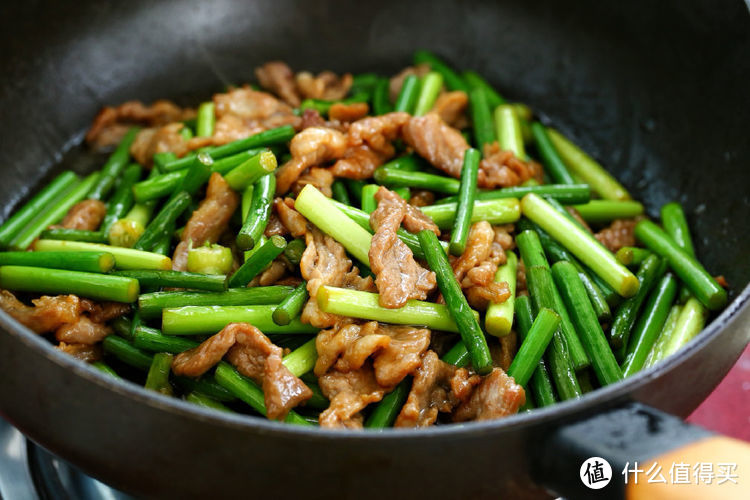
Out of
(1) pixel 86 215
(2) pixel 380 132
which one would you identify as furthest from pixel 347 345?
(1) pixel 86 215

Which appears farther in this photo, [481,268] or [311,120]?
[311,120]

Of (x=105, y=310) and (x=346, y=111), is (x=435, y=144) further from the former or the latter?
(x=105, y=310)

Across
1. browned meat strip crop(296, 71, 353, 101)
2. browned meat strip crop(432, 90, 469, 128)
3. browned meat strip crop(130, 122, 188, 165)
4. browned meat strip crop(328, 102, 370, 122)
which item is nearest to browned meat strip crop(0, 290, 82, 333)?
browned meat strip crop(130, 122, 188, 165)

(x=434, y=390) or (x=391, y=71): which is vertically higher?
(x=391, y=71)

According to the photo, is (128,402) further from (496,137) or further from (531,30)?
(531,30)

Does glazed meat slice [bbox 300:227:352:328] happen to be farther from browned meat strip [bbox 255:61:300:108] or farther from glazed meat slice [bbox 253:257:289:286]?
browned meat strip [bbox 255:61:300:108]

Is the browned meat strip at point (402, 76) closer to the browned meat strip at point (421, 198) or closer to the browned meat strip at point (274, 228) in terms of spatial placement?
the browned meat strip at point (421, 198)

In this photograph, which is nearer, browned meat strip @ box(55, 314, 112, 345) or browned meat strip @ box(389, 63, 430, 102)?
browned meat strip @ box(55, 314, 112, 345)

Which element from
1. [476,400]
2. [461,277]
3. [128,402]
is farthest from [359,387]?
[128,402]
